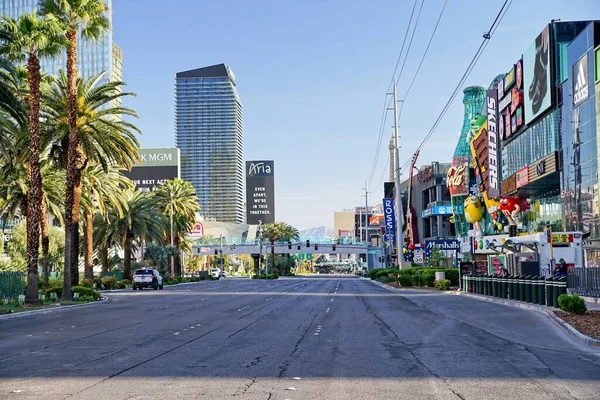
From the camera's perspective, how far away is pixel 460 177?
9106 cm

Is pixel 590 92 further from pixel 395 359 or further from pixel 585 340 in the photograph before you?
pixel 395 359

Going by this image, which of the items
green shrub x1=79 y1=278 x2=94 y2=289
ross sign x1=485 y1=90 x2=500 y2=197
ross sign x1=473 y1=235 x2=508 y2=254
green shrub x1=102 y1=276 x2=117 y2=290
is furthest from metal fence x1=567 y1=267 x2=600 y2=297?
green shrub x1=102 y1=276 x2=117 y2=290

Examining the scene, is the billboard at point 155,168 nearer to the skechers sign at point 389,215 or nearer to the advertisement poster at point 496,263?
the skechers sign at point 389,215

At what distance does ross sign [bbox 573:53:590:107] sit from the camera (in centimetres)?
4716

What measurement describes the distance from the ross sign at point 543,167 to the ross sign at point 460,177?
3165cm

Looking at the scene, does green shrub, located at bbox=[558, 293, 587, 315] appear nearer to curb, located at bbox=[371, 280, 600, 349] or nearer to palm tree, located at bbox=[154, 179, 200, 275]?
curb, located at bbox=[371, 280, 600, 349]

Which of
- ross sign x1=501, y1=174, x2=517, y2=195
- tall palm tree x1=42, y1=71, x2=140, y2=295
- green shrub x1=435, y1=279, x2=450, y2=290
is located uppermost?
tall palm tree x1=42, y1=71, x2=140, y2=295

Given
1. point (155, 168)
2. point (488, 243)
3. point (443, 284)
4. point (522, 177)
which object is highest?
point (155, 168)

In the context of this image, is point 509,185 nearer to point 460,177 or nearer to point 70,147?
point 460,177

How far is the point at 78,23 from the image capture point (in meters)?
41.2

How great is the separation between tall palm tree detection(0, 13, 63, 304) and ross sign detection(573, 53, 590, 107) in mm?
31822

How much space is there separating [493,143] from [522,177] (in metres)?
12.8

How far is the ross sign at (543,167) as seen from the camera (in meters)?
53.3

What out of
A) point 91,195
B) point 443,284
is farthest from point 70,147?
point 443,284
